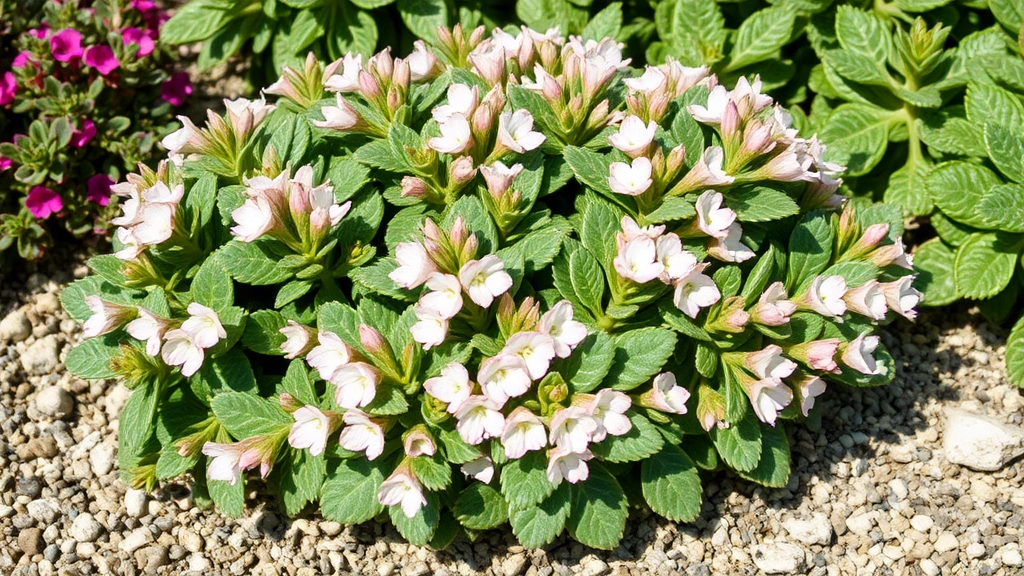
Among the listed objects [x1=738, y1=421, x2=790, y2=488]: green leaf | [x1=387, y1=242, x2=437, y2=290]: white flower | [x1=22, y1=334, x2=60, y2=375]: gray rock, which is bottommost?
[x1=738, y1=421, x2=790, y2=488]: green leaf

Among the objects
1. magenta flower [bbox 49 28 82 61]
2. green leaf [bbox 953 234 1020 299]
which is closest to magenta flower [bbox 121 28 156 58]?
magenta flower [bbox 49 28 82 61]

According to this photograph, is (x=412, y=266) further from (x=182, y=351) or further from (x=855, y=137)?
(x=855, y=137)

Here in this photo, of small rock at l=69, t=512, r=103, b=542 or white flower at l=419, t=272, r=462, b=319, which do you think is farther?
small rock at l=69, t=512, r=103, b=542

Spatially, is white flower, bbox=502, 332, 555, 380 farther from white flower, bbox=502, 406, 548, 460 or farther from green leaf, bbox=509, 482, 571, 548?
green leaf, bbox=509, 482, 571, 548

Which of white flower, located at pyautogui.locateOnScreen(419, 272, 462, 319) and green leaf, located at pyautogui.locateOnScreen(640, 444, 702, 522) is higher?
white flower, located at pyautogui.locateOnScreen(419, 272, 462, 319)

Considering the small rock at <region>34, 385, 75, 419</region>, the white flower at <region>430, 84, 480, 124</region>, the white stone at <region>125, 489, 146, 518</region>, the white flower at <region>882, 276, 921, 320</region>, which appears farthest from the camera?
the small rock at <region>34, 385, 75, 419</region>

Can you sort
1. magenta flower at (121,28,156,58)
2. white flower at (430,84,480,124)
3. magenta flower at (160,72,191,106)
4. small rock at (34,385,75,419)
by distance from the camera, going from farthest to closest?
magenta flower at (160,72,191,106)
magenta flower at (121,28,156,58)
small rock at (34,385,75,419)
white flower at (430,84,480,124)

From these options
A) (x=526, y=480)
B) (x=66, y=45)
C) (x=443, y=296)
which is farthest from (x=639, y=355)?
(x=66, y=45)

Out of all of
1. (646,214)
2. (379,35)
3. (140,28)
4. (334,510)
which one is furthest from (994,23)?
(140,28)
